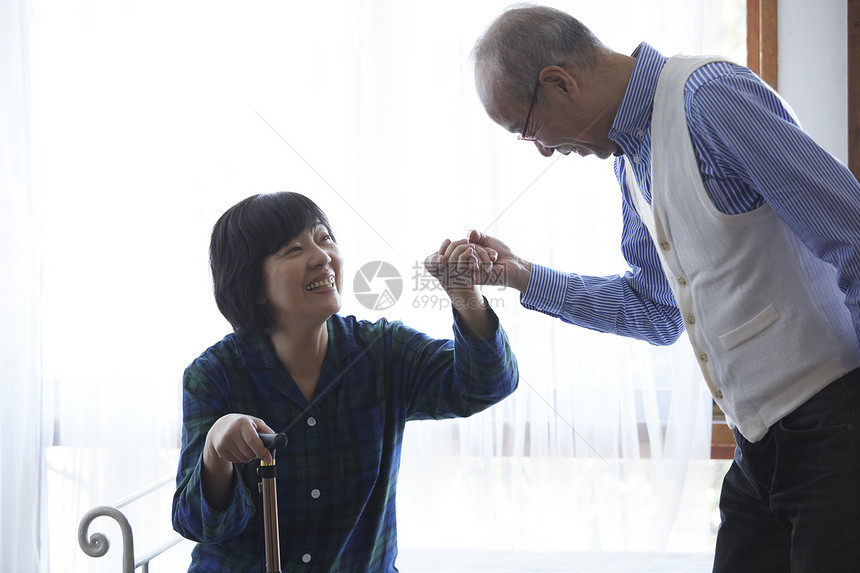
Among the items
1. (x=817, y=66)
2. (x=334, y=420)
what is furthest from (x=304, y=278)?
(x=817, y=66)

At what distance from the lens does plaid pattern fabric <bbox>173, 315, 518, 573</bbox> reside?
1238 millimetres

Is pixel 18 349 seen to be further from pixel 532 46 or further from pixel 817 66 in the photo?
pixel 817 66

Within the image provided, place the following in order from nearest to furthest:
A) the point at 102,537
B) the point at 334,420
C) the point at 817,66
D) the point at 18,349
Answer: the point at 334,420 → the point at 102,537 → the point at 817,66 → the point at 18,349

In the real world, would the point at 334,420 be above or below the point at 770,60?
below

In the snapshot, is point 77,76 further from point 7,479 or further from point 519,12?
point 519,12

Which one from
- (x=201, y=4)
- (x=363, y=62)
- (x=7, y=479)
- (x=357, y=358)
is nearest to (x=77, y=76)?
(x=201, y=4)

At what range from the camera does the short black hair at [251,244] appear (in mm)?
1321

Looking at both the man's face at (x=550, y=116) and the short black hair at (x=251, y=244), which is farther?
the short black hair at (x=251, y=244)

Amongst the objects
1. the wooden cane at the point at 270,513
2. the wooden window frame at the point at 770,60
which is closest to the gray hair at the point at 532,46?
the wooden cane at the point at 270,513

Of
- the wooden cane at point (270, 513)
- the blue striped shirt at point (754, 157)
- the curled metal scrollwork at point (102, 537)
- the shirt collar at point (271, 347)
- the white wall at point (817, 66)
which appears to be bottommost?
the curled metal scrollwork at point (102, 537)

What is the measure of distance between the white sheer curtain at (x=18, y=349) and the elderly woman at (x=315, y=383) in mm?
1278

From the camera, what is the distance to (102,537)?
142 centimetres

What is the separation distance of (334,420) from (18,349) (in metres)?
1.50

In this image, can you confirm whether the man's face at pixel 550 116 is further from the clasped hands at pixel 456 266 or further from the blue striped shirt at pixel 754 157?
the clasped hands at pixel 456 266
